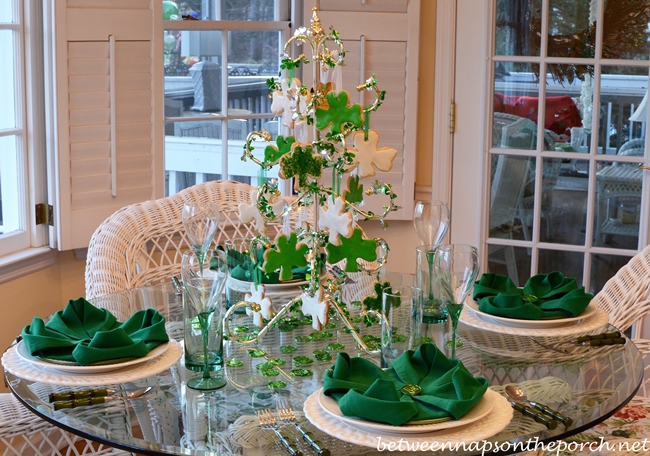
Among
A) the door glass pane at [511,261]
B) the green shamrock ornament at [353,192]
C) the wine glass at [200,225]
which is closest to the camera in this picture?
the green shamrock ornament at [353,192]

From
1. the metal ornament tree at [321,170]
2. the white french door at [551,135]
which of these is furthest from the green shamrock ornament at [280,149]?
the white french door at [551,135]

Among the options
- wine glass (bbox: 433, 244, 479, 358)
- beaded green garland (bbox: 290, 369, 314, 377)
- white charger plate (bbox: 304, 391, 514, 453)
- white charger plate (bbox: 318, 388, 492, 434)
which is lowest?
beaded green garland (bbox: 290, 369, 314, 377)

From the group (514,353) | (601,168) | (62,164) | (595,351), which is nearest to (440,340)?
(514,353)

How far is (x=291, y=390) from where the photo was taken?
157cm

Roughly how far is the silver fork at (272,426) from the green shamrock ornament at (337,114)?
22.4 inches

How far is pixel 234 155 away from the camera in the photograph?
3625 millimetres

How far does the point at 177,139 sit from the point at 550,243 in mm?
1589

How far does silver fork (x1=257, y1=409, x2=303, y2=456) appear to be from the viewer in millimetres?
1304

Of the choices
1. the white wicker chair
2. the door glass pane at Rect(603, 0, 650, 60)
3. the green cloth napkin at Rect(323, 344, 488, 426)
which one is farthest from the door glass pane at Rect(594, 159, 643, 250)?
the green cloth napkin at Rect(323, 344, 488, 426)

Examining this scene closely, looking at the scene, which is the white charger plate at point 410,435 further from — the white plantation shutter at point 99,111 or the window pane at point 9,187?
the window pane at point 9,187

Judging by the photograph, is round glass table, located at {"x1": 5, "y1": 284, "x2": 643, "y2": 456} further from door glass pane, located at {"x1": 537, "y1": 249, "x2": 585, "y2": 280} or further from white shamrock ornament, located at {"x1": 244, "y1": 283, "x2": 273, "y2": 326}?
door glass pane, located at {"x1": 537, "y1": 249, "x2": 585, "y2": 280}

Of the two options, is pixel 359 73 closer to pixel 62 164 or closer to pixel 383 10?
pixel 383 10

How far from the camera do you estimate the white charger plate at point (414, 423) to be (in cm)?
129

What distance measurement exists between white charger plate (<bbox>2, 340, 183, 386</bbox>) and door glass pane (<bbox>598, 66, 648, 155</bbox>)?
2.33 m
